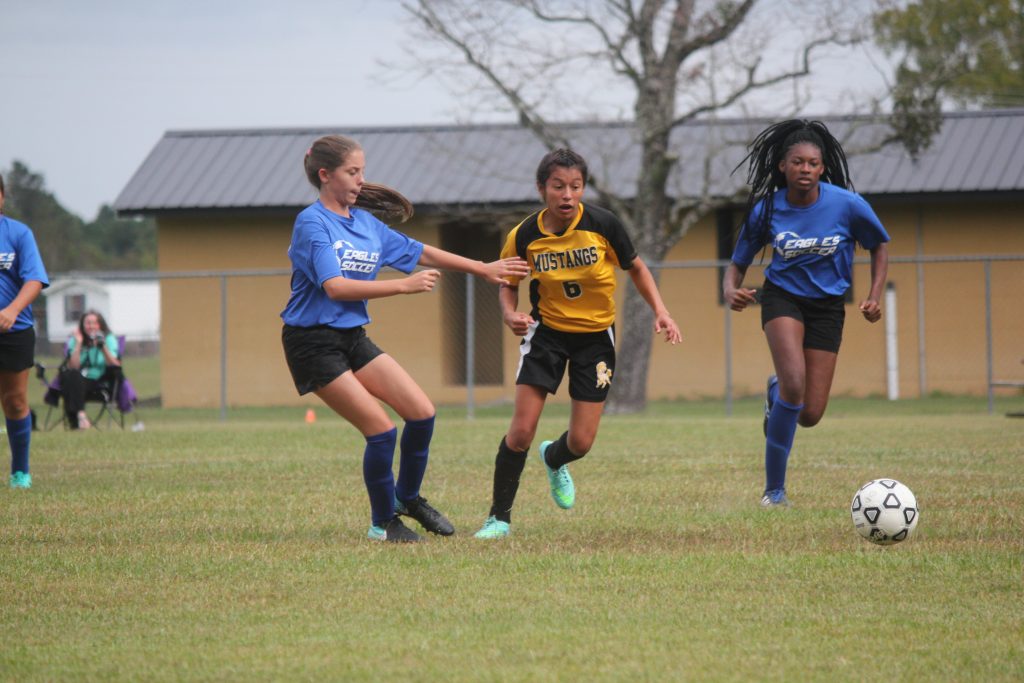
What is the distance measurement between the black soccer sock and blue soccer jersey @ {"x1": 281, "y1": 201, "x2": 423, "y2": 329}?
133 cm

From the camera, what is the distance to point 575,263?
6754mm

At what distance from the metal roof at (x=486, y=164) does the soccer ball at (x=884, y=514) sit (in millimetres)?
16634

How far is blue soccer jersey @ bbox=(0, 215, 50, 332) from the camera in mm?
9062

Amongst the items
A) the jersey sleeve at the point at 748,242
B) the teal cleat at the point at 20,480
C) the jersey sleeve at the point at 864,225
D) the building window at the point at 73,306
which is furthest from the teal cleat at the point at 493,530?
the building window at the point at 73,306

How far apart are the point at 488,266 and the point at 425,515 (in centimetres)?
135

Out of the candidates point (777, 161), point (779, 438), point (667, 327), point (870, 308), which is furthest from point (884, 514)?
point (777, 161)

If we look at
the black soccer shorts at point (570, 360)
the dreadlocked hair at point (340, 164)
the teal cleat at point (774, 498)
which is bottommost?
the teal cleat at point (774, 498)

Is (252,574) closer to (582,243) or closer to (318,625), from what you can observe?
(318,625)

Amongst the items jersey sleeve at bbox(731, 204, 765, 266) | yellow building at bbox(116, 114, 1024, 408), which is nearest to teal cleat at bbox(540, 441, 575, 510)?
jersey sleeve at bbox(731, 204, 765, 266)

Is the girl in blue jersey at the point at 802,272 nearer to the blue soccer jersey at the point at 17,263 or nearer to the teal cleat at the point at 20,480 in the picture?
the blue soccer jersey at the point at 17,263

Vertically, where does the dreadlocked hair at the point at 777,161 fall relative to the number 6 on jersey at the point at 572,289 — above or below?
above

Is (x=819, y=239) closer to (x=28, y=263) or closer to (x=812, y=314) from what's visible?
(x=812, y=314)

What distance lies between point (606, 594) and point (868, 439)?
887 cm

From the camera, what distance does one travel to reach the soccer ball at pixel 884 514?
6.30 metres
